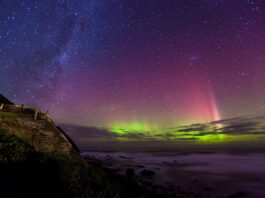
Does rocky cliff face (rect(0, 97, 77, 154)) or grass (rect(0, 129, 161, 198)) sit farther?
rocky cliff face (rect(0, 97, 77, 154))

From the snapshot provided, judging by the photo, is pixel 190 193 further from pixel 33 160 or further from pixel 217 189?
pixel 33 160

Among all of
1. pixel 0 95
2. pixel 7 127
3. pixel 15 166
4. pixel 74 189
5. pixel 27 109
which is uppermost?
pixel 0 95

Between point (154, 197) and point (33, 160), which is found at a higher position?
point (33, 160)

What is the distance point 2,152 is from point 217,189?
2461 cm

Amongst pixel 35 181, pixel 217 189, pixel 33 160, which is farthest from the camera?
pixel 217 189

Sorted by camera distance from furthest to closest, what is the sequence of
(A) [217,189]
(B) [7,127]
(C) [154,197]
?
(A) [217,189], (B) [7,127], (C) [154,197]

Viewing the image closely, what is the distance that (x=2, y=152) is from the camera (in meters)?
13.0

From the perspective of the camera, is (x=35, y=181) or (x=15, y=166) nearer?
(x=35, y=181)

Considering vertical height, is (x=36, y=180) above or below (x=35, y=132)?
below

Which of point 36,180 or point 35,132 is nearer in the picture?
point 36,180

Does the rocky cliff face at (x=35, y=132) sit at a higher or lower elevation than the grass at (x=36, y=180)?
higher

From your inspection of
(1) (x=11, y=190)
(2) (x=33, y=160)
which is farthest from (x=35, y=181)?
(2) (x=33, y=160)

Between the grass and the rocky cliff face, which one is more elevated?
the rocky cliff face

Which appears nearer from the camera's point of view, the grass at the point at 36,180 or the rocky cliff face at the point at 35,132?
the grass at the point at 36,180
